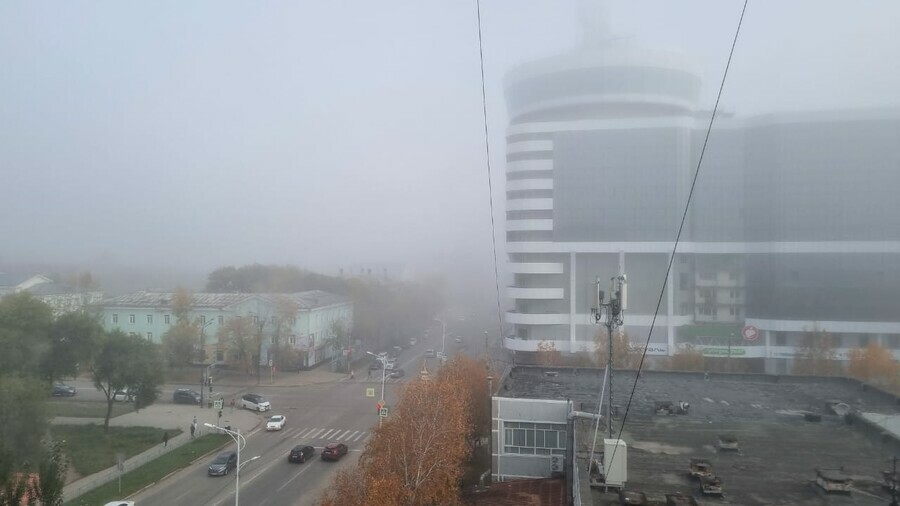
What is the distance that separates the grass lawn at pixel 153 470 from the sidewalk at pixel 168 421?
6.8 inches

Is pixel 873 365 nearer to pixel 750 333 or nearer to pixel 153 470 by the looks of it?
pixel 750 333

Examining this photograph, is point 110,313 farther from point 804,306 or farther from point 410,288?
point 804,306

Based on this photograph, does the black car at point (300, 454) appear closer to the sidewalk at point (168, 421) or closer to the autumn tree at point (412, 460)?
the sidewalk at point (168, 421)

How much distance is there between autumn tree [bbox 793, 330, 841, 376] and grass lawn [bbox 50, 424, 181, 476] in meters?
16.5

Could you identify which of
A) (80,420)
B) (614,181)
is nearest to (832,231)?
(614,181)

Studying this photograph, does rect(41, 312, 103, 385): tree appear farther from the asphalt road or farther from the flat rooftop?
the flat rooftop

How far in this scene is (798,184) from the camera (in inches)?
821

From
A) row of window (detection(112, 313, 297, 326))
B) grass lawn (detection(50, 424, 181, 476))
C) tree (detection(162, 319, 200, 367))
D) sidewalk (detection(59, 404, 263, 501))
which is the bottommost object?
sidewalk (detection(59, 404, 263, 501))

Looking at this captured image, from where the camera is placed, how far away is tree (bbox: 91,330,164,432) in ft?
35.7

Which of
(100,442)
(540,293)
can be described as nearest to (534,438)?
(100,442)

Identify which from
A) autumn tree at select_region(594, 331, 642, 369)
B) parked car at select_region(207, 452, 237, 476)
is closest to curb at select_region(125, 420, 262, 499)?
parked car at select_region(207, 452, 237, 476)

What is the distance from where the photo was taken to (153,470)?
28.3ft

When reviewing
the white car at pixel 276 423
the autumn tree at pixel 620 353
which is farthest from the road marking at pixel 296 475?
the autumn tree at pixel 620 353

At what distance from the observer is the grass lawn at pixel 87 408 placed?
38.3 feet
